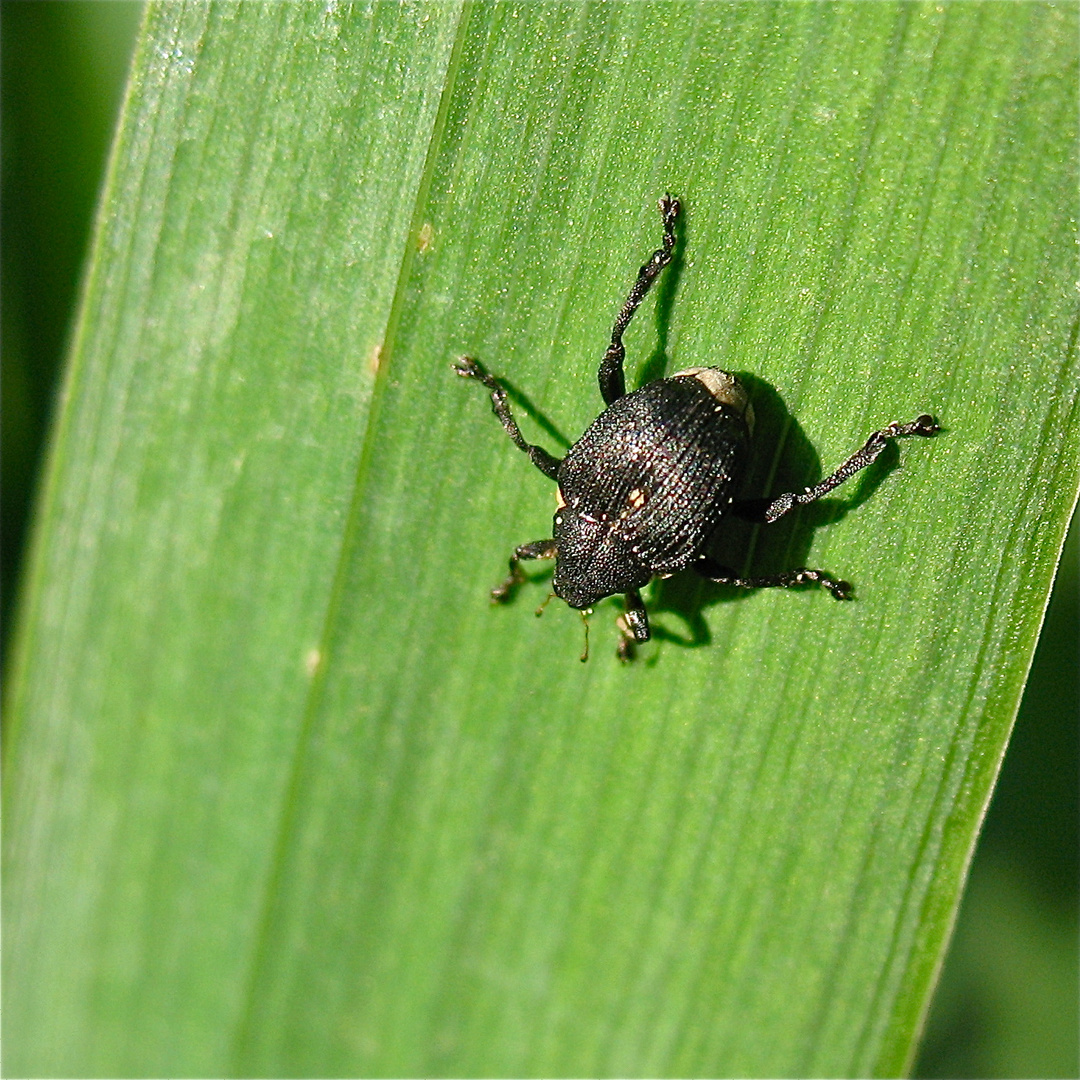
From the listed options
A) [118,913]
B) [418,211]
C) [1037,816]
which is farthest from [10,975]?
[1037,816]

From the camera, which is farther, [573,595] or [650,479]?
[573,595]

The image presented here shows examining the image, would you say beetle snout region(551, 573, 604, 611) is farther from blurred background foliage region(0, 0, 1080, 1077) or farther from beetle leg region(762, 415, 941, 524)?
blurred background foliage region(0, 0, 1080, 1077)

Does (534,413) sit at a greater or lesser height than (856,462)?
lesser

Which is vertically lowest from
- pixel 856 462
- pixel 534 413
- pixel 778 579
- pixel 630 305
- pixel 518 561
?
pixel 518 561

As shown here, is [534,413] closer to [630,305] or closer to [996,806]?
[630,305]

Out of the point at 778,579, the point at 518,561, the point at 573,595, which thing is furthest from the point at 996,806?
the point at 518,561

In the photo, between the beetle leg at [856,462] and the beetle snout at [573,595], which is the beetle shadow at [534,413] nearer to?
the beetle snout at [573,595]
